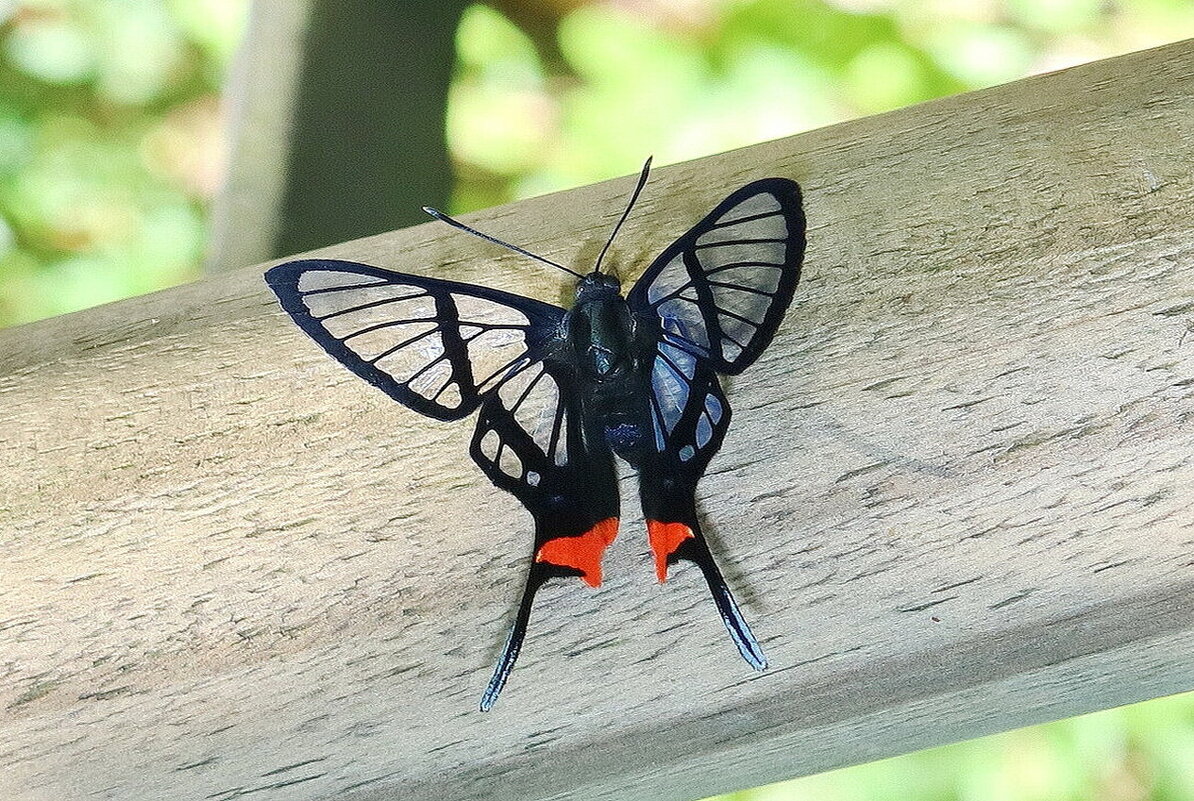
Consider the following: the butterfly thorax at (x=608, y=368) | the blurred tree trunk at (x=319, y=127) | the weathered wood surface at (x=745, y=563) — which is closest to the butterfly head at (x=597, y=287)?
the butterfly thorax at (x=608, y=368)

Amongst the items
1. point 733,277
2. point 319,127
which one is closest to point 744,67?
point 319,127

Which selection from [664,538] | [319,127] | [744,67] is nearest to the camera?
[664,538]

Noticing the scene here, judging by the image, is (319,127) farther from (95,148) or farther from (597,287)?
(597,287)

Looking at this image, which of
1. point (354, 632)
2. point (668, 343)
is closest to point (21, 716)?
point (354, 632)

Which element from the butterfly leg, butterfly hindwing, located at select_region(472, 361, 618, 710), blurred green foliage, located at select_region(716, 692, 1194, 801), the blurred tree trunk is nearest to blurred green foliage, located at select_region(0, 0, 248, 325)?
the blurred tree trunk

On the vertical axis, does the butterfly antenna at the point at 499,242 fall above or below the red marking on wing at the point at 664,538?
above

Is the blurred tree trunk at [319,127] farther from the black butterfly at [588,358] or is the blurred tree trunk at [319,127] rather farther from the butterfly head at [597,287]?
the butterfly head at [597,287]

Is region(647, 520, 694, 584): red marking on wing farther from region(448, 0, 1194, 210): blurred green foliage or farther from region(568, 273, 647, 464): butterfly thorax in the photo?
region(448, 0, 1194, 210): blurred green foliage
